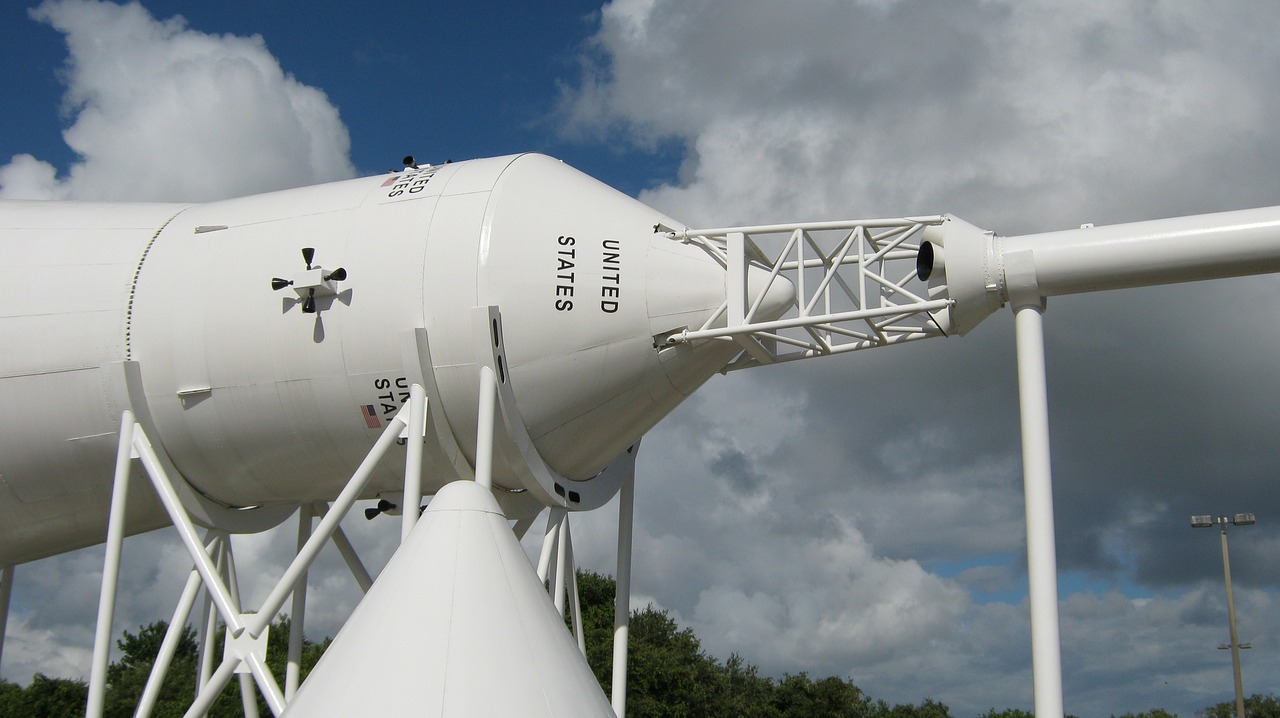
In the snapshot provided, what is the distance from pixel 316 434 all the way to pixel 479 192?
3818 millimetres

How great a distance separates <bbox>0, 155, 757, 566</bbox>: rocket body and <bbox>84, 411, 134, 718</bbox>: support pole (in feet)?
1.57

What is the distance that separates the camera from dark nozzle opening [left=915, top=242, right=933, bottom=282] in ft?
43.6

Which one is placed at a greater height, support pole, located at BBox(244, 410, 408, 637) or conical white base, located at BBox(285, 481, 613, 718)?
support pole, located at BBox(244, 410, 408, 637)

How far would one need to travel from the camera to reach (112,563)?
51.0ft

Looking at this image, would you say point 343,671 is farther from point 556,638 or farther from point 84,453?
point 84,453

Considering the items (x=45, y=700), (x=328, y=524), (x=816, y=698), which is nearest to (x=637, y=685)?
(x=816, y=698)

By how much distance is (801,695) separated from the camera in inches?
2223

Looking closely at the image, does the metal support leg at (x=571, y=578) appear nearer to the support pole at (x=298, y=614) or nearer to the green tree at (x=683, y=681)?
the support pole at (x=298, y=614)

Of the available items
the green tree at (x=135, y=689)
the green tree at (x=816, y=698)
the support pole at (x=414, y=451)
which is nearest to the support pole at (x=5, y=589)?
the support pole at (x=414, y=451)

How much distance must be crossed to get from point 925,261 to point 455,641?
7.21 metres

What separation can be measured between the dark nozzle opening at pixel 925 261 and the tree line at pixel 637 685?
3365cm

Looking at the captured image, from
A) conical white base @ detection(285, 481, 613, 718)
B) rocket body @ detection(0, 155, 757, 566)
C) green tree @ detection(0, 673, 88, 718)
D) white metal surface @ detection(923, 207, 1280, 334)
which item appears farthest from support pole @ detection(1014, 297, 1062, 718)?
green tree @ detection(0, 673, 88, 718)

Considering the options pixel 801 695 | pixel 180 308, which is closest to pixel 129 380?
pixel 180 308

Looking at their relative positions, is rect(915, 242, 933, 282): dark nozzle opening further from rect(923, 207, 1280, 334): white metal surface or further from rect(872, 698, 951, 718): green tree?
rect(872, 698, 951, 718): green tree
